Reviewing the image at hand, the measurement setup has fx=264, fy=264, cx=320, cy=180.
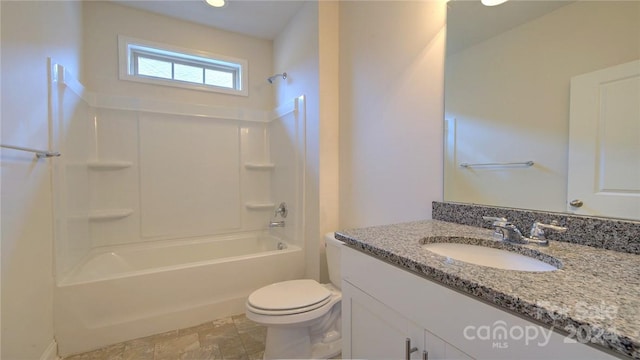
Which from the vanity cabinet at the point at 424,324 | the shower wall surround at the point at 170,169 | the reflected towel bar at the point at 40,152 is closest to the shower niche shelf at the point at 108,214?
the shower wall surround at the point at 170,169

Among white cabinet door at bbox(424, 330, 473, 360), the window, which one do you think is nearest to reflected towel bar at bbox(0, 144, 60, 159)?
the window

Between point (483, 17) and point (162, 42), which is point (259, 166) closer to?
point (162, 42)

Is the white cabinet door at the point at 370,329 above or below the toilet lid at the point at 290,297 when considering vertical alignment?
above

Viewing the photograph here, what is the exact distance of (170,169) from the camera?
2592 millimetres

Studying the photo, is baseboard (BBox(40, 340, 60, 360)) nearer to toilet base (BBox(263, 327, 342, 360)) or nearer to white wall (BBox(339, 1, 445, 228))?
toilet base (BBox(263, 327, 342, 360))

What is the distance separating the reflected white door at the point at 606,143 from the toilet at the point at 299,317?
1224 millimetres

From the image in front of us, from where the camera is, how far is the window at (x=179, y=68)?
97.8 inches

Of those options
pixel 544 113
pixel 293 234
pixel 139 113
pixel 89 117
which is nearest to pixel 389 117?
pixel 544 113

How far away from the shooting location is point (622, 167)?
812mm

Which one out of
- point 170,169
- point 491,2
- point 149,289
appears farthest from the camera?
point 170,169

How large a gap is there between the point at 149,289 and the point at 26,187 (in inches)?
36.7

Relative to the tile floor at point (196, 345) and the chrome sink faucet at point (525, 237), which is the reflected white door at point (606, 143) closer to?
the chrome sink faucet at point (525, 237)

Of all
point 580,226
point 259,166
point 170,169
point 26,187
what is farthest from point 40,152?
point 580,226

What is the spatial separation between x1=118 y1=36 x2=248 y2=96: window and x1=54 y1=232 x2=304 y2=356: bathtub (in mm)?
1614
